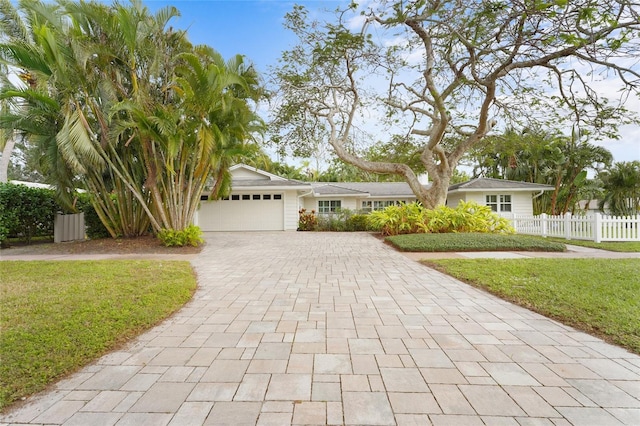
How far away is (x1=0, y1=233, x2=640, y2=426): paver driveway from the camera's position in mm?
1941

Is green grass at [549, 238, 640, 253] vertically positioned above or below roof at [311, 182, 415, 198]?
below

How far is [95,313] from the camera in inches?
142

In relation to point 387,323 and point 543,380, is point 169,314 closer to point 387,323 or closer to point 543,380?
point 387,323

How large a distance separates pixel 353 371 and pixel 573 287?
413 cm

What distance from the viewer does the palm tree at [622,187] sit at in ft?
69.7

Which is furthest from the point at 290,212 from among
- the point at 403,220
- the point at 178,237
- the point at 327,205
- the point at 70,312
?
the point at 70,312

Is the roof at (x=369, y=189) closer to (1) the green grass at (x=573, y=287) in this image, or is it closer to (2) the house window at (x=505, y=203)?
(2) the house window at (x=505, y=203)

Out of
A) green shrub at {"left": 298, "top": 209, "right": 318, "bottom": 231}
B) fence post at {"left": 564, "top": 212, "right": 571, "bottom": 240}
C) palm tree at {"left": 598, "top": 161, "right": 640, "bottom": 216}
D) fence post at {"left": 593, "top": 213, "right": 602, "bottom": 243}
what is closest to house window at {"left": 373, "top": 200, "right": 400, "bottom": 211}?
green shrub at {"left": 298, "top": 209, "right": 318, "bottom": 231}

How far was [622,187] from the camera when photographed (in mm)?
21938

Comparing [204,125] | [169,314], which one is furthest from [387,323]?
[204,125]

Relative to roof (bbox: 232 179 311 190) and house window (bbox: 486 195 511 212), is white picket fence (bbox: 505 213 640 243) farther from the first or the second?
roof (bbox: 232 179 311 190)

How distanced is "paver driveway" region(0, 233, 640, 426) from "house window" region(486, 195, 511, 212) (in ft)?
53.6

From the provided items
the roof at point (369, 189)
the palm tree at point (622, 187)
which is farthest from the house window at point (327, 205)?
the palm tree at point (622, 187)

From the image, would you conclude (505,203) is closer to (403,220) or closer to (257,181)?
(403,220)
